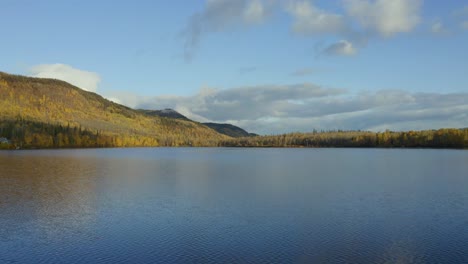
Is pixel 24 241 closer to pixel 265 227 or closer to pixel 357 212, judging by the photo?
pixel 265 227

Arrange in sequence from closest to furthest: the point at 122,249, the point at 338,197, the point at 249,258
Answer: the point at 249,258
the point at 122,249
the point at 338,197

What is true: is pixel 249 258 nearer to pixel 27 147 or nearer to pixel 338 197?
pixel 338 197

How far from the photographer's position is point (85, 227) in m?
25.2

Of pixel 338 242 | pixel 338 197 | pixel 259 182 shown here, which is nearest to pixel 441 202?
pixel 338 197

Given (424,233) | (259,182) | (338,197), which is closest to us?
(424,233)

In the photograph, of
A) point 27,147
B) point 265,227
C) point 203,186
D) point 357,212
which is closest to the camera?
point 265,227

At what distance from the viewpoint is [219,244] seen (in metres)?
21.3

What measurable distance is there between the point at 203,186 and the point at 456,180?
3197cm

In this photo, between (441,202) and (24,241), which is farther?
(441,202)

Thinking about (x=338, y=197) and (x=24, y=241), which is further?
(x=338, y=197)

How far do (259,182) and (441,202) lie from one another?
861 inches

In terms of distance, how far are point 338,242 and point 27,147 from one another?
644ft

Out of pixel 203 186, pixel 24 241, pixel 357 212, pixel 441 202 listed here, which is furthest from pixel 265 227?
pixel 203 186

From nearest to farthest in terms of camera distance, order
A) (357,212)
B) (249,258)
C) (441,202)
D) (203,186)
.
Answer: (249,258), (357,212), (441,202), (203,186)
